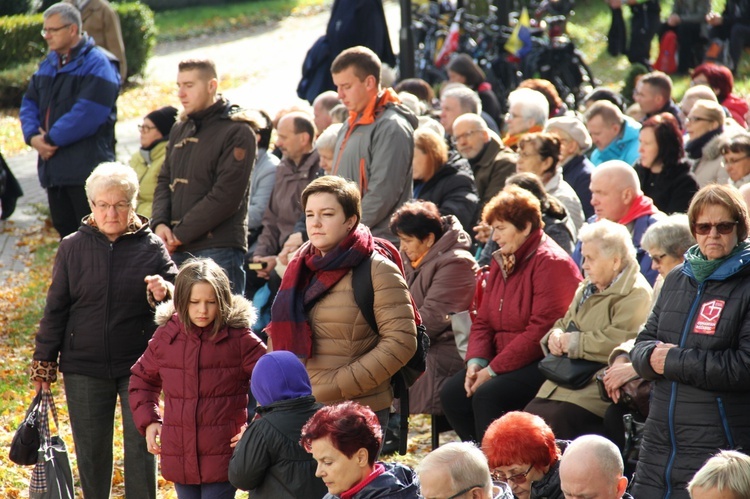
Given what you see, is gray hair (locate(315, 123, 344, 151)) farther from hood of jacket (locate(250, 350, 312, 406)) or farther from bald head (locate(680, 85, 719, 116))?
hood of jacket (locate(250, 350, 312, 406))

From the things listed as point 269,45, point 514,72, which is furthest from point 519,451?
point 269,45

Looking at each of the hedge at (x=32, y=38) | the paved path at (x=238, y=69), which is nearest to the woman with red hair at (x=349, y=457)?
the paved path at (x=238, y=69)

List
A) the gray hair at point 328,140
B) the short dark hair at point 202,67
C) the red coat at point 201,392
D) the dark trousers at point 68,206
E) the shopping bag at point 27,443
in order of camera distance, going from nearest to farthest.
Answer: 1. the red coat at point 201,392
2. the shopping bag at point 27,443
3. the short dark hair at point 202,67
4. the gray hair at point 328,140
5. the dark trousers at point 68,206

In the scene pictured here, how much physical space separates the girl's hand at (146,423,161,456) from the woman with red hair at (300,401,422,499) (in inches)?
61.0

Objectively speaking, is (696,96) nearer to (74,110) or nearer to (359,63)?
(359,63)

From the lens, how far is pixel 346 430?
4406 mm

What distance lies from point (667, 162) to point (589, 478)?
4.51 m

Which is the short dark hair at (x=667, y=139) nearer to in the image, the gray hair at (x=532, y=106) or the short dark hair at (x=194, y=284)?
the gray hair at (x=532, y=106)

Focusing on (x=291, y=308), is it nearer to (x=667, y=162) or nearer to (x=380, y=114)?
(x=380, y=114)

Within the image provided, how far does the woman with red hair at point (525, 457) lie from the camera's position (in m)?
5.22

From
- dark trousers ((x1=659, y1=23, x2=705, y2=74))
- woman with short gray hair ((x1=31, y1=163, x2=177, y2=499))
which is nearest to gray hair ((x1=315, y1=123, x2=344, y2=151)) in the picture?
woman with short gray hair ((x1=31, y1=163, x2=177, y2=499))

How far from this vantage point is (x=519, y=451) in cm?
523

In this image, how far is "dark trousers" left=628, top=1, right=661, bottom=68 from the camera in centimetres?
2105

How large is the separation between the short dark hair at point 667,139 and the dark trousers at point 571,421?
119 inches
